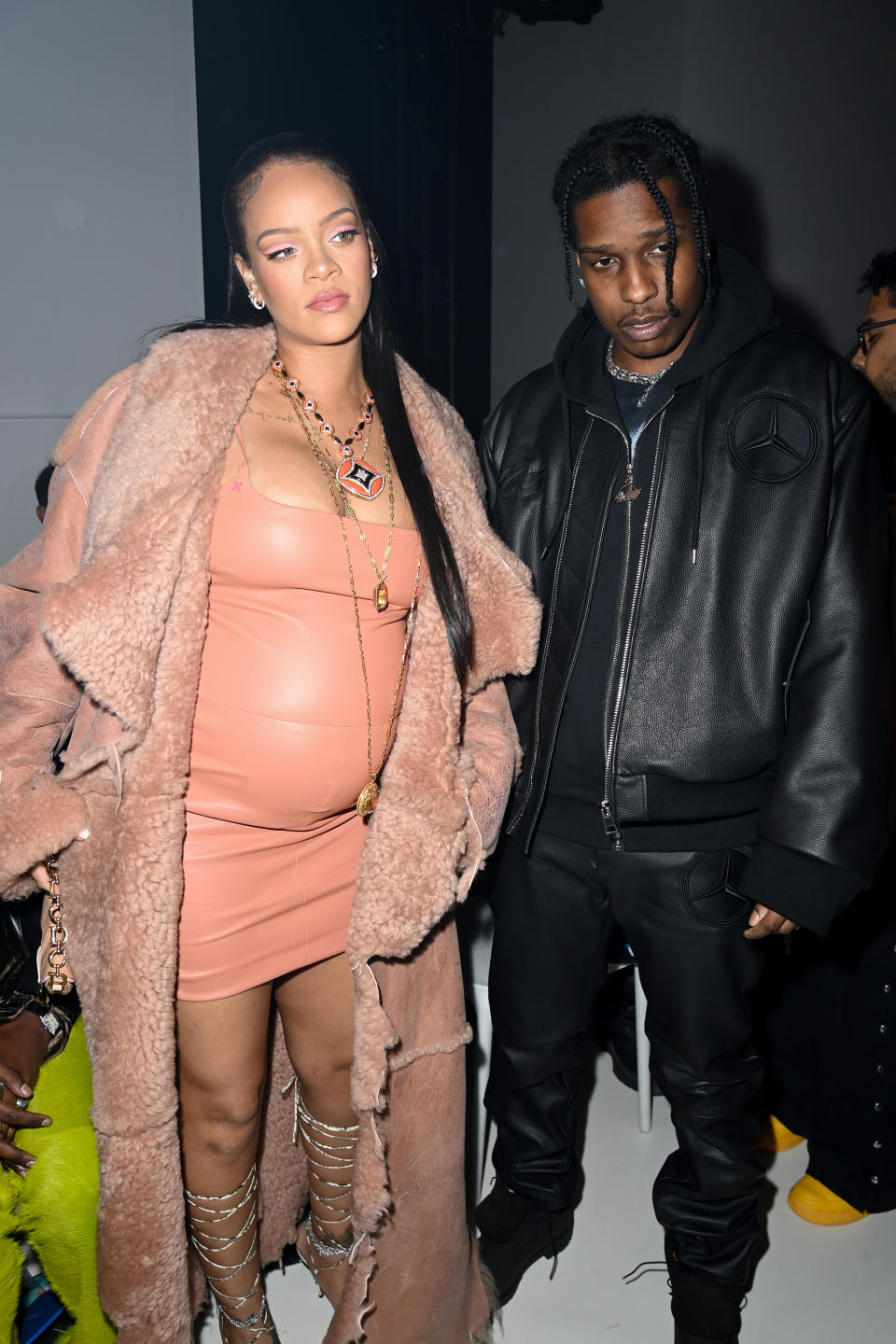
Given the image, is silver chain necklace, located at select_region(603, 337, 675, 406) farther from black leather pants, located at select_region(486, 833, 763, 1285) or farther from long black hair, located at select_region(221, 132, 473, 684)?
black leather pants, located at select_region(486, 833, 763, 1285)

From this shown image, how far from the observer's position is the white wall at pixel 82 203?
2.04 metres

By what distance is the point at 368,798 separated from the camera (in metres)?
1.43

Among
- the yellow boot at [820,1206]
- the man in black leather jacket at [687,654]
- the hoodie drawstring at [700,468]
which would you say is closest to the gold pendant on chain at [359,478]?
the man in black leather jacket at [687,654]

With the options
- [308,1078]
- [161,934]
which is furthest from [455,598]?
[308,1078]

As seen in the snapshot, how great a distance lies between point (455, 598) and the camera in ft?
4.77

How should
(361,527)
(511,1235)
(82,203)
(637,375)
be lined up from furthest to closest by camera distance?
(82,203) → (511,1235) → (637,375) → (361,527)

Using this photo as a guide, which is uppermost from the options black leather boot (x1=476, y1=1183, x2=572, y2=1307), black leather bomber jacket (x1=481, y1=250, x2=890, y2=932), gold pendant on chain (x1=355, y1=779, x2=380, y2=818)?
black leather bomber jacket (x1=481, y1=250, x2=890, y2=932)

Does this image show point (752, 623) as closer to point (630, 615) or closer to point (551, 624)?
point (630, 615)

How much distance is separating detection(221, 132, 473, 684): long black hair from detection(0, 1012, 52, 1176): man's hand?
2.65 ft

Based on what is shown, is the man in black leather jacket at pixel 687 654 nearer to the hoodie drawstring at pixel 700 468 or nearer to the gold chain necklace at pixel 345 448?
the hoodie drawstring at pixel 700 468

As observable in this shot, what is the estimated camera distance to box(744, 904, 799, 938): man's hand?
1494 mm

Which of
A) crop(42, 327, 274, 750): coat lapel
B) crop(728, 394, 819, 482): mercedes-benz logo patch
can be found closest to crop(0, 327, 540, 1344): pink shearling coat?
crop(42, 327, 274, 750): coat lapel

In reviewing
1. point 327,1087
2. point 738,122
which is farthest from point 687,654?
point 738,122

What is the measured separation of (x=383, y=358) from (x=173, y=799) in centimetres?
70
